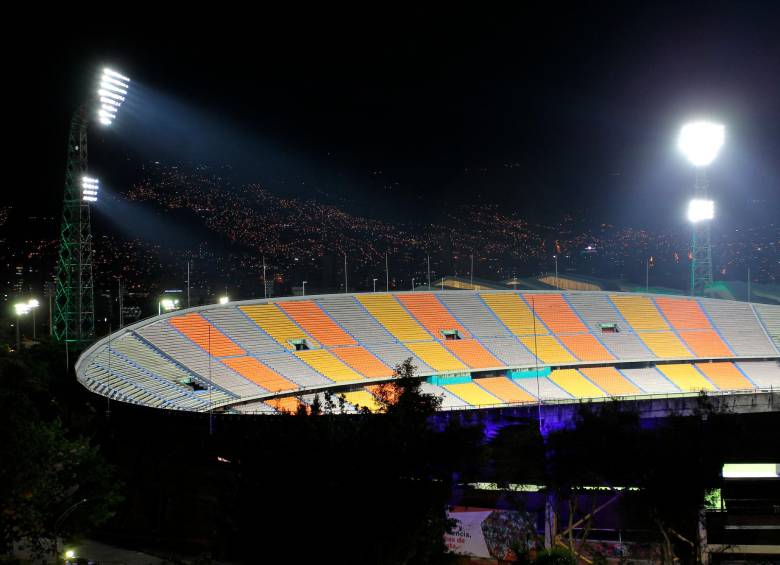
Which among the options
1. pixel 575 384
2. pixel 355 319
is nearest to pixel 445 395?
pixel 575 384

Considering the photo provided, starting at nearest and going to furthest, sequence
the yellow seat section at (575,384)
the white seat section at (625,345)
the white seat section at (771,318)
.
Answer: the yellow seat section at (575,384) < the white seat section at (625,345) < the white seat section at (771,318)

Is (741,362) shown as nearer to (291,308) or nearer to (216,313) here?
(291,308)

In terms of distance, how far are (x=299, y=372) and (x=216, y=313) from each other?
4.86m

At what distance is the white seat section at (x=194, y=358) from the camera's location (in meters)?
27.6

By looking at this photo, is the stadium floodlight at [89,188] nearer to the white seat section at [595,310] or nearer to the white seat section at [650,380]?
the white seat section at [595,310]

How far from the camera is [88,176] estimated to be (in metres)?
31.5

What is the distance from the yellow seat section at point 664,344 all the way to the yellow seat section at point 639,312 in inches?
22.0

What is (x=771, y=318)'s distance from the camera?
3869 centimetres

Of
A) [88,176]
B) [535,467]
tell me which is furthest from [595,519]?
[88,176]

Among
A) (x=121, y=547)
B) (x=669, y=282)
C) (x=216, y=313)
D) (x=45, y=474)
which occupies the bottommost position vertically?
(x=121, y=547)

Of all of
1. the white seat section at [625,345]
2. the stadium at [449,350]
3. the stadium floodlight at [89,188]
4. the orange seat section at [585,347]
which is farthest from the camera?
the white seat section at [625,345]

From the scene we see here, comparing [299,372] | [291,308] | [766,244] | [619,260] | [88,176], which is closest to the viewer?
[299,372]

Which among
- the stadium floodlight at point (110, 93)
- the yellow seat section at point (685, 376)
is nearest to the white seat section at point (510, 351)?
the yellow seat section at point (685, 376)

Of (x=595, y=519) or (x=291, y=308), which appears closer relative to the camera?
(x=595, y=519)
